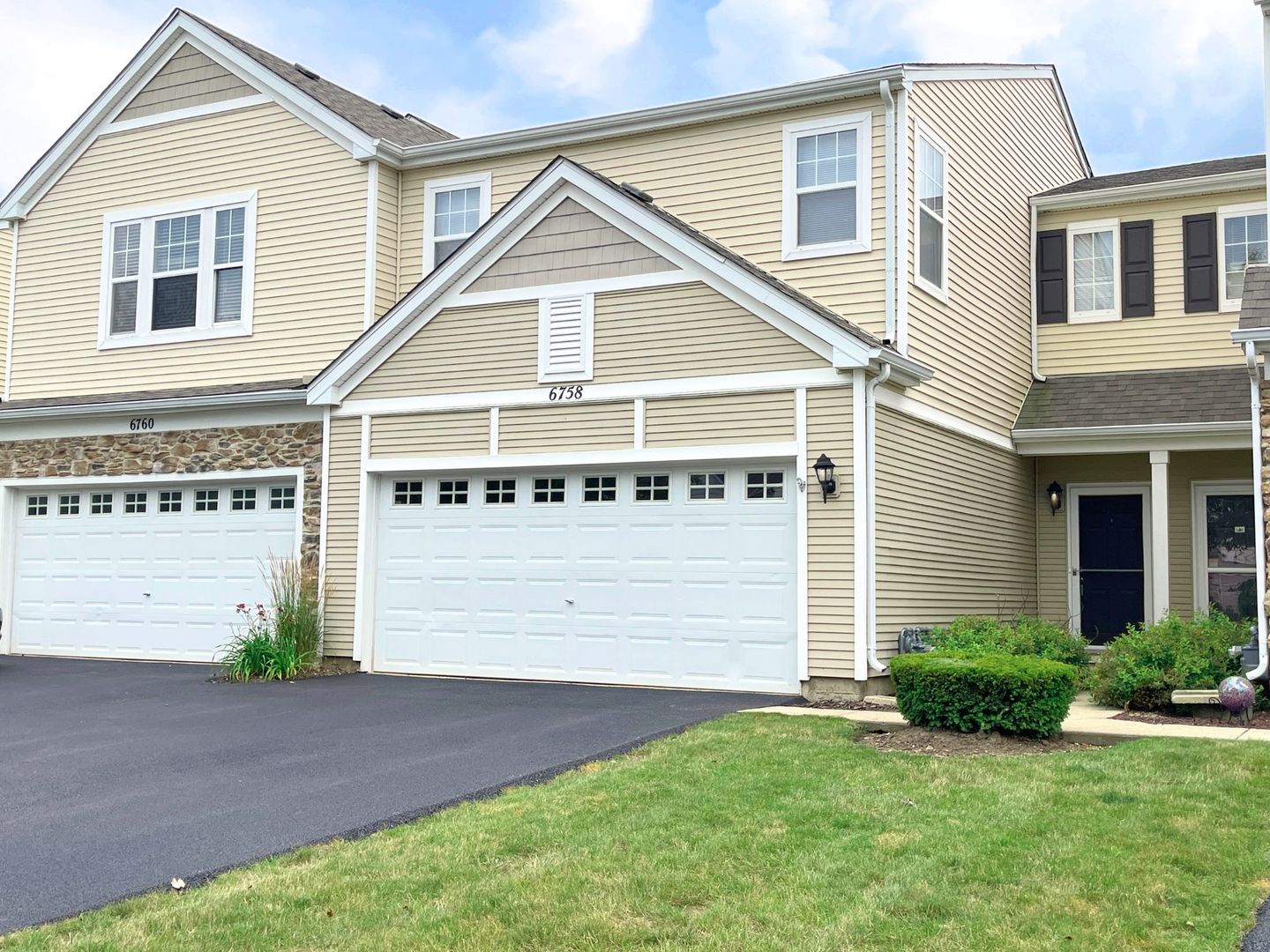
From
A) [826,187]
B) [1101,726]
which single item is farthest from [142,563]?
[1101,726]

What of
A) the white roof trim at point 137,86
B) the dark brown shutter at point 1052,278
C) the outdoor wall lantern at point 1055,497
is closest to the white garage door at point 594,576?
the white roof trim at point 137,86

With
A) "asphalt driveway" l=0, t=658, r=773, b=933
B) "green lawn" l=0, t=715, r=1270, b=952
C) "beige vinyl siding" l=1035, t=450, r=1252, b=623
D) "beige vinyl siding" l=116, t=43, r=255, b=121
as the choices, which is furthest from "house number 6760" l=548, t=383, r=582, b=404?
"beige vinyl siding" l=1035, t=450, r=1252, b=623

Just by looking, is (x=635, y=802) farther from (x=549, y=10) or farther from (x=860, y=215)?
(x=549, y=10)

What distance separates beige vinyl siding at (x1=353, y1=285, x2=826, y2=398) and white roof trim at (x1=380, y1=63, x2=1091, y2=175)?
2.71 metres

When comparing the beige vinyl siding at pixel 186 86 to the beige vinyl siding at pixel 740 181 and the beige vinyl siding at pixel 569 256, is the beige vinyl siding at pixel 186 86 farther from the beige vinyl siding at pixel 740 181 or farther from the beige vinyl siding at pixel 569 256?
the beige vinyl siding at pixel 569 256

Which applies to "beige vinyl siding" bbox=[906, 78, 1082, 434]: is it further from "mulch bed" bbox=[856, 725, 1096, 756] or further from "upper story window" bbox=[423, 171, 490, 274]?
"upper story window" bbox=[423, 171, 490, 274]

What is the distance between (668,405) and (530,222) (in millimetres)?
2538

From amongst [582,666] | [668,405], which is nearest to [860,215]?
[668,405]

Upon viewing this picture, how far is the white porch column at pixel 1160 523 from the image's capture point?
47.2 feet

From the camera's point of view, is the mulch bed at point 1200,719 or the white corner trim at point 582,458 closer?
the mulch bed at point 1200,719

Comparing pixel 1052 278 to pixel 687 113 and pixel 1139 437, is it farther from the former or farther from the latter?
pixel 687 113

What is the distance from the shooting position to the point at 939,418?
44.0 ft

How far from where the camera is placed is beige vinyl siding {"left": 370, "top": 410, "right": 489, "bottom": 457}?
13.4 m

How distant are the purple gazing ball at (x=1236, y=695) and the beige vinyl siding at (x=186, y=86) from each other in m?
13.4
